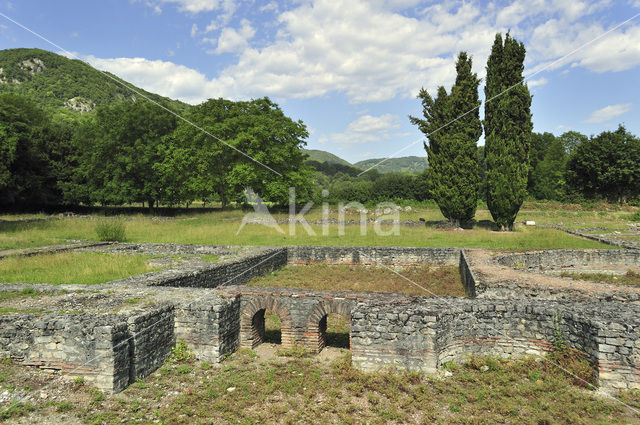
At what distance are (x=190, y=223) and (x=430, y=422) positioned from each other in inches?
1050

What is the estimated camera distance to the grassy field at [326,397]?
5.45 metres

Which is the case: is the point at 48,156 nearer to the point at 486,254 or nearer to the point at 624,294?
the point at 486,254

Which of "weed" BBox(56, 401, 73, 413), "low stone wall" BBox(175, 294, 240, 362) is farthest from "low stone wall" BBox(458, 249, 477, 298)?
"weed" BBox(56, 401, 73, 413)

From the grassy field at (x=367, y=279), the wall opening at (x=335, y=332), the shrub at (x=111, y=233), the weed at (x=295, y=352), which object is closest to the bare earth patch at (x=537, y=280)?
the grassy field at (x=367, y=279)

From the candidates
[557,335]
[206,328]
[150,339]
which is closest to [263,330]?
[206,328]

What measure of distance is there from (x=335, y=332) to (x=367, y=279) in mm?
5884

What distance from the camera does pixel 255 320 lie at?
8367 mm

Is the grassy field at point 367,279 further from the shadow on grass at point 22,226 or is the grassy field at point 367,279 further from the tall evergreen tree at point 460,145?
the shadow on grass at point 22,226

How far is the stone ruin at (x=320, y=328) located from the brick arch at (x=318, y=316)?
21 mm

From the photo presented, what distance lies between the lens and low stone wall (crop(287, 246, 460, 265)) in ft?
57.7

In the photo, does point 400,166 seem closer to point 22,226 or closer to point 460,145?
point 460,145

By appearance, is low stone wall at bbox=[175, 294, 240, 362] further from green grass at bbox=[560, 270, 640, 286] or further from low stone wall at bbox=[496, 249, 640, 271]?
low stone wall at bbox=[496, 249, 640, 271]

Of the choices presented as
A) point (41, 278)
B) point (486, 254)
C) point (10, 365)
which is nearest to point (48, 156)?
point (41, 278)

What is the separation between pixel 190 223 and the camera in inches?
1155
